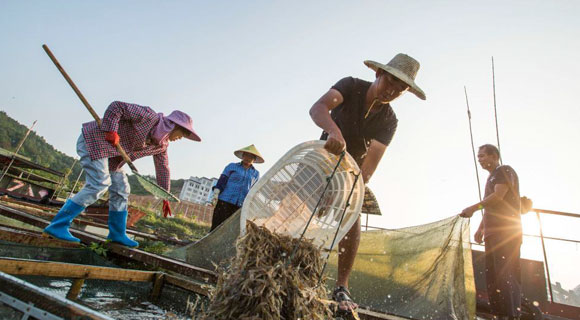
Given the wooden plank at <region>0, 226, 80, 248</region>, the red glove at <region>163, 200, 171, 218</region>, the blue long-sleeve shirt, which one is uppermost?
the blue long-sleeve shirt

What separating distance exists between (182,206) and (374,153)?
29.5 metres

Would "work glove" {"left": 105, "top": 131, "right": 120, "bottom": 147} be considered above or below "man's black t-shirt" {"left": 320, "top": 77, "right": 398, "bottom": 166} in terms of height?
below

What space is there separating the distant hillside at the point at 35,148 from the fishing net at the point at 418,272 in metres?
50.1

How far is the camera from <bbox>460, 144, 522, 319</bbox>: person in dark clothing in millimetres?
3232

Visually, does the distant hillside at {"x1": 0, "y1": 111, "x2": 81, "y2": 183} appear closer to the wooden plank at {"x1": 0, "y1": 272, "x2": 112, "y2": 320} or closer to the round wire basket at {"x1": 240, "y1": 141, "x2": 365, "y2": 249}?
the round wire basket at {"x1": 240, "y1": 141, "x2": 365, "y2": 249}

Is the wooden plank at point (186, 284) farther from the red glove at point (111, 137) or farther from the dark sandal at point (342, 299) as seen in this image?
the red glove at point (111, 137)

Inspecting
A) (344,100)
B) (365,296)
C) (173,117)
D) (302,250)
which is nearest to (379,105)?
(344,100)

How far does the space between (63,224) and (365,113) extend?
3.07 meters

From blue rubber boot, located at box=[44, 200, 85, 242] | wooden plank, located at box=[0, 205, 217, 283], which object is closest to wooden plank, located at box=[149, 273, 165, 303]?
wooden plank, located at box=[0, 205, 217, 283]

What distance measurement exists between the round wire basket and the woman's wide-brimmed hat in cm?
156

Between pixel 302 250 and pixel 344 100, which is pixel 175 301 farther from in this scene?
pixel 344 100

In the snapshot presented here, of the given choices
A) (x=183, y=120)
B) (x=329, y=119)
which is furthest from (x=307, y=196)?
(x=183, y=120)

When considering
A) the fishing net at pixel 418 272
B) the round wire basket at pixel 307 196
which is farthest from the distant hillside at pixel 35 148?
the round wire basket at pixel 307 196

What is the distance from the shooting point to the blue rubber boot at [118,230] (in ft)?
11.1
